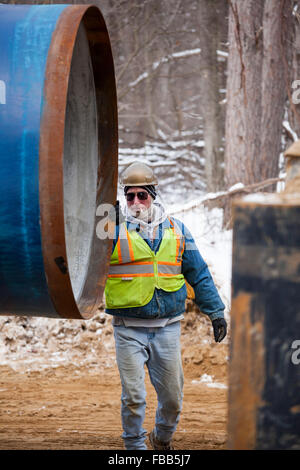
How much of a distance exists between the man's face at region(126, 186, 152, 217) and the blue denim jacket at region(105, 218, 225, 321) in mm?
106

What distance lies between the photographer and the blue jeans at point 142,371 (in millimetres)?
4176

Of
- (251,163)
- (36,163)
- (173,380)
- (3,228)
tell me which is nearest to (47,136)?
(36,163)

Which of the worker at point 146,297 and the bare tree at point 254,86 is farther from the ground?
the bare tree at point 254,86

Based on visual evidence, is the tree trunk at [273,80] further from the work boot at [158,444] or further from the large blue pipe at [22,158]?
the large blue pipe at [22,158]

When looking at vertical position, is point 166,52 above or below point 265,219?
above

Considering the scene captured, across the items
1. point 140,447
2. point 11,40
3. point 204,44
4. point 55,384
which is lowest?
point 55,384

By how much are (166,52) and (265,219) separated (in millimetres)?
18553

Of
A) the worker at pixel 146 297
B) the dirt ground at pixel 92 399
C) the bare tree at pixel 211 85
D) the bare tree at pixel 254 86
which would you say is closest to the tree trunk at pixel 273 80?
the bare tree at pixel 254 86

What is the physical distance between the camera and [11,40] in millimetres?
3344

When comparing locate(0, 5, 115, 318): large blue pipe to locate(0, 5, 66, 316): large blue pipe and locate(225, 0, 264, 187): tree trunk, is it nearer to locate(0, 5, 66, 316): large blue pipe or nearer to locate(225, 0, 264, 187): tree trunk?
locate(0, 5, 66, 316): large blue pipe

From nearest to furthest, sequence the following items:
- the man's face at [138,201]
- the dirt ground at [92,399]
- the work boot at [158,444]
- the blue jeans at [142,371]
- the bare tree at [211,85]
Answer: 1. the blue jeans at [142,371]
2. the man's face at [138,201]
3. the work boot at [158,444]
4. the dirt ground at [92,399]
5. the bare tree at [211,85]

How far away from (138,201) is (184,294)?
721 mm

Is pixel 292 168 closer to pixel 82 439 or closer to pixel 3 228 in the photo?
pixel 3 228

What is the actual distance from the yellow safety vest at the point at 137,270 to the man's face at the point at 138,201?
5.2 inches
